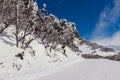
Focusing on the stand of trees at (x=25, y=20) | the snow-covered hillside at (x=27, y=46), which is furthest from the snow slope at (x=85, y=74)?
the stand of trees at (x=25, y=20)

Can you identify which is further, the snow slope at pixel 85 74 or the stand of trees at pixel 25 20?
the stand of trees at pixel 25 20

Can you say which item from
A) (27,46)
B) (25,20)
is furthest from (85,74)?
(25,20)

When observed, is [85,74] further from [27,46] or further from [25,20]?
[25,20]

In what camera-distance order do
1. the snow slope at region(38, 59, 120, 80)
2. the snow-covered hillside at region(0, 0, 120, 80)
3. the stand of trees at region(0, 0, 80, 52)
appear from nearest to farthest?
1. the snow slope at region(38, 59, 120, 80)
2. the snow-covered hillside at region(0, 0, 120, 80)
3. the stand of trees at region(0, 0, 80, 52)

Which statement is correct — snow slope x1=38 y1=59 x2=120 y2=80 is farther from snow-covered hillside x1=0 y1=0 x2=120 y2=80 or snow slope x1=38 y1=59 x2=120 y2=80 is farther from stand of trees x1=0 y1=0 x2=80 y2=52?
stand of trees x1=0 y1=0 x2=80 y2=52

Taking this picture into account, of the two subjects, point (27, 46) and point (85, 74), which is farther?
point (27, 46)

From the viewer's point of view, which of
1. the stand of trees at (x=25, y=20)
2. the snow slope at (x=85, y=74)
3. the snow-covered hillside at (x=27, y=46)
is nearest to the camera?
the snow slope at (x=85, y=74)

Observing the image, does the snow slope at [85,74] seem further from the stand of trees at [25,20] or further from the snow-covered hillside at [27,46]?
the stand of trees at [25,20]

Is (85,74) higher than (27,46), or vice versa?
(27,46)

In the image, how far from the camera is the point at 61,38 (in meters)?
65.6

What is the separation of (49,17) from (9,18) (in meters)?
20.4

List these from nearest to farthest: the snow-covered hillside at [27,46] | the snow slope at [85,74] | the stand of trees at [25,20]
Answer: the snow slope at [85,74] → the snow-covered hillside at [27,46] → the stand of trees at [25,20]

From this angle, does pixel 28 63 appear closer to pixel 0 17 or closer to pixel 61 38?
pixel 0 17

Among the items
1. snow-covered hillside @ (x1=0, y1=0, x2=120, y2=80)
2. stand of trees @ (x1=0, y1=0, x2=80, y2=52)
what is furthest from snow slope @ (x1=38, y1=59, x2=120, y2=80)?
stand of trees @ (x1=0, y1=0, x2=80, y2=52)
